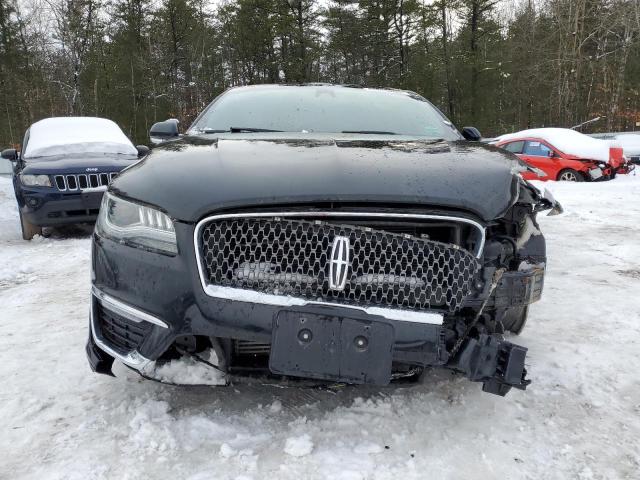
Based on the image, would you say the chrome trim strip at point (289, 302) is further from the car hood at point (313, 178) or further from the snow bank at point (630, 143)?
the snow bank at point (630, 143)

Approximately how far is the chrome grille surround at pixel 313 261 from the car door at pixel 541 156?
41.5 feet

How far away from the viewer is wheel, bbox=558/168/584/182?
12945 millimetres

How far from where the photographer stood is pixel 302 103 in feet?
10.8

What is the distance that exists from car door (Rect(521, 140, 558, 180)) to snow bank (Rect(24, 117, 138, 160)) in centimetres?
1024

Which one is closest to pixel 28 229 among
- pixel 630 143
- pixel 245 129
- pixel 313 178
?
pixel 245 129

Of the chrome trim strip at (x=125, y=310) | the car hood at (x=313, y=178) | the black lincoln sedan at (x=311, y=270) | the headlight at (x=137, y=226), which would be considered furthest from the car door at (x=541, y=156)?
the chrome trim strip at (x=125, y=310)

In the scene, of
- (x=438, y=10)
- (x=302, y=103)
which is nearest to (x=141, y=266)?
(x=302, y=103)

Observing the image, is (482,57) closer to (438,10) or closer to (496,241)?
(438,10)

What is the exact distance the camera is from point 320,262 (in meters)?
1.74

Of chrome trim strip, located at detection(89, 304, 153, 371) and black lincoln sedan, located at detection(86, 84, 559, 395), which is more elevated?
black lincoln sedan, located at detection(86, 84, 559, 395)

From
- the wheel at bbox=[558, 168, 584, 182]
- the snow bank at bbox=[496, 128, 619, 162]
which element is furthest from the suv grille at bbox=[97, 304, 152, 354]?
the wheel at bbox=[558, 168, 584, 182]

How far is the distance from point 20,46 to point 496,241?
110 feet

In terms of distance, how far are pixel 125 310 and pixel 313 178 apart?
0.82m

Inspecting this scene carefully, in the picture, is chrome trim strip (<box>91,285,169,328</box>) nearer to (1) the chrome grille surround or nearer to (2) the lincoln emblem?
(1) the chrome grille surround
